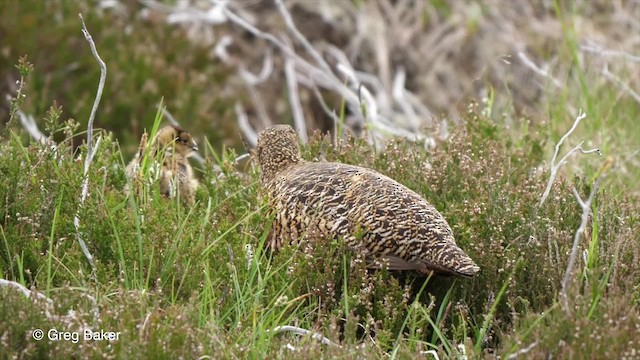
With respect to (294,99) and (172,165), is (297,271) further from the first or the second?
(294,99)

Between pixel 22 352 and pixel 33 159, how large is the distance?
1.30m

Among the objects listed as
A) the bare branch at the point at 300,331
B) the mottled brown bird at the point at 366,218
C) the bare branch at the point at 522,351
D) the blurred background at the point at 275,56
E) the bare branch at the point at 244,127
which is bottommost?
the bare branch at the point at 244,127

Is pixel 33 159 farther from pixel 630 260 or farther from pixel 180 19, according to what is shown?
pixel 180 19

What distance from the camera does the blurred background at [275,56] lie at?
9.94m

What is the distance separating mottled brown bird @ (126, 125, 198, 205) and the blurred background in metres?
2.96

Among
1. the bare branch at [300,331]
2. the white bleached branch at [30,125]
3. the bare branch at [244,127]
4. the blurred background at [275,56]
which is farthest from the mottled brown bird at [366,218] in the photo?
the bare branch at [244,127]

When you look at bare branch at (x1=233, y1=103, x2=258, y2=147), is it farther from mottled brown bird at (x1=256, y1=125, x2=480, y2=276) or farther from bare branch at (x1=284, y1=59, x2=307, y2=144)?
mottled brown bird at (x1=256, y1=125, x2=480, y2=276)

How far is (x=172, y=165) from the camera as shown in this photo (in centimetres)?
542

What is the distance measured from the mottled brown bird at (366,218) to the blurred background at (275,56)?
4529 millimetres

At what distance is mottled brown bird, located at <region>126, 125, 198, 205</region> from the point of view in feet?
16.5

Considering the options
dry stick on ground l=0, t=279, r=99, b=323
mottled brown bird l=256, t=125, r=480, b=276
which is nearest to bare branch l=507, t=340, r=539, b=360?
Result: mottled brown bird l=256, t=125, r=480, b=276

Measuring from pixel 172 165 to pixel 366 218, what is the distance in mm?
1436

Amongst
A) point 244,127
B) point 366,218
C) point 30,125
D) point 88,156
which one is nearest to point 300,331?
point 366,218

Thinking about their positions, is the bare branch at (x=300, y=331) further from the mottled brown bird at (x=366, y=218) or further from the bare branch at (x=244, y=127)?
the bare branch at (x=244, y=127)
